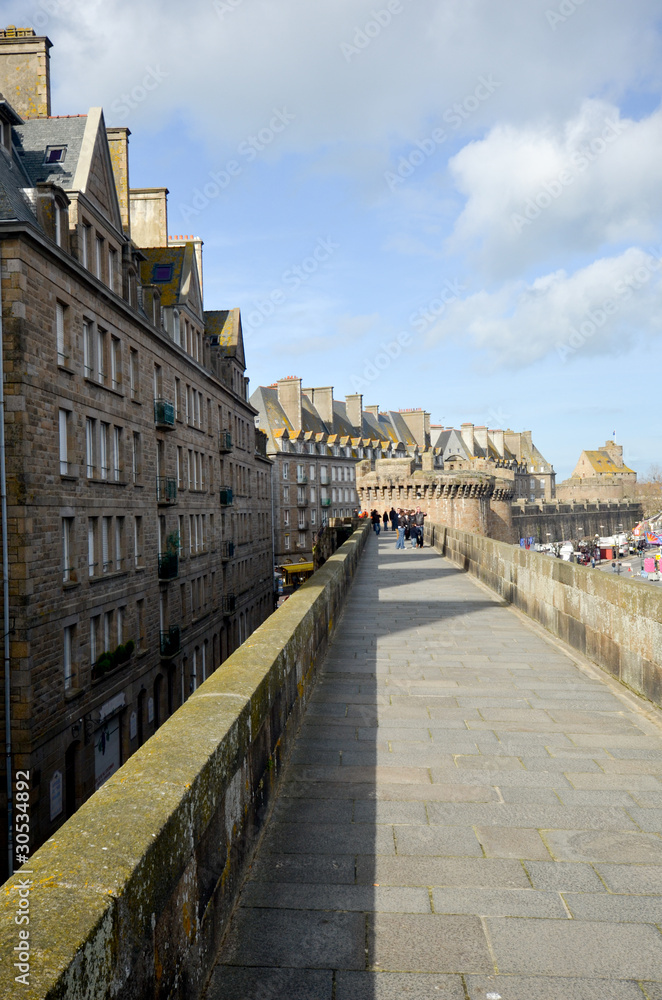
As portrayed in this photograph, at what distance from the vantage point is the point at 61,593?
1803 cm

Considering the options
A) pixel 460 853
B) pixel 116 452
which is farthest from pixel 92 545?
pixel 460 853

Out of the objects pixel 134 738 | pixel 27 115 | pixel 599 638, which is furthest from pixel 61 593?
pixel 27 115

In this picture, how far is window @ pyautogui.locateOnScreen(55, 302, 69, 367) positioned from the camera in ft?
61.2

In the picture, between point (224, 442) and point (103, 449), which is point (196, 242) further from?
point (103, 449)

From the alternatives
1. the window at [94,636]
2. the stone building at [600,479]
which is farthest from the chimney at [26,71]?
the stone building at [600,479]

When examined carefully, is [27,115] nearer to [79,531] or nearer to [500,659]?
[79,531]

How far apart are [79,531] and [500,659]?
1375 cm

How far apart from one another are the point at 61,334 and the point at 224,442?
69.5ft

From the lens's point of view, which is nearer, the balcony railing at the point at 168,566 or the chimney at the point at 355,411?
the balcony railing at the point at 168,566

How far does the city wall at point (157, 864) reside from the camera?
5.85 feet

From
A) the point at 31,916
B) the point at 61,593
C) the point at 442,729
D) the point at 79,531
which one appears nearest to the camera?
A: the point at 31,916

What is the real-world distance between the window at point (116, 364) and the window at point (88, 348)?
1.29m

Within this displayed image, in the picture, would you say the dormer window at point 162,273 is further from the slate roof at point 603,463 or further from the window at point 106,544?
the slate roof at point 603,463

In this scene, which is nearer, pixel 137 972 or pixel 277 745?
pixel 137 972
